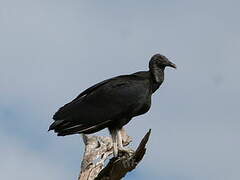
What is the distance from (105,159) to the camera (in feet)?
26.4

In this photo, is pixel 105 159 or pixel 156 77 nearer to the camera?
pixel 105 159

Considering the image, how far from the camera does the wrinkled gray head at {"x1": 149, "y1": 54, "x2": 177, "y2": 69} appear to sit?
8984 mm

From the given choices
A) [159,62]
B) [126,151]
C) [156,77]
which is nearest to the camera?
[126,151]

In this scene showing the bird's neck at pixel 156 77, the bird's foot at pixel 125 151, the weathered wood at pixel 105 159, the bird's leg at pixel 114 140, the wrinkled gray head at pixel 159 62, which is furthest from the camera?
the wrinkled gray head at pixel 159 62

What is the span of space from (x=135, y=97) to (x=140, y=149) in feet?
4.52

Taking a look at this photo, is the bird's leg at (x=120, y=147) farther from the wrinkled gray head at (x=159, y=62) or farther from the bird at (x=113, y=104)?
the wrinkled gray head at (x=159, y=62)

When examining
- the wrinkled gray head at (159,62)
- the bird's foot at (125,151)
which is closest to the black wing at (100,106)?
the wrinkled gray head at (159,62)

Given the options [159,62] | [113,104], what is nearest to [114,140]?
[113,104]

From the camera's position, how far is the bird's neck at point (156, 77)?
29.1ft

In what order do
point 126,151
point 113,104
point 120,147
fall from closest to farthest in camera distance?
point 126,151
point 120,147
point 113,104

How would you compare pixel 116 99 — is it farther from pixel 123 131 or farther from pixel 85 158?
pixel 85 158

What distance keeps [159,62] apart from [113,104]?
943 millimetres

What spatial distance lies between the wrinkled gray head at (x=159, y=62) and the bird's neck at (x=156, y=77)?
0.19ft

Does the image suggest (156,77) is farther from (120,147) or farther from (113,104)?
(120,147)
